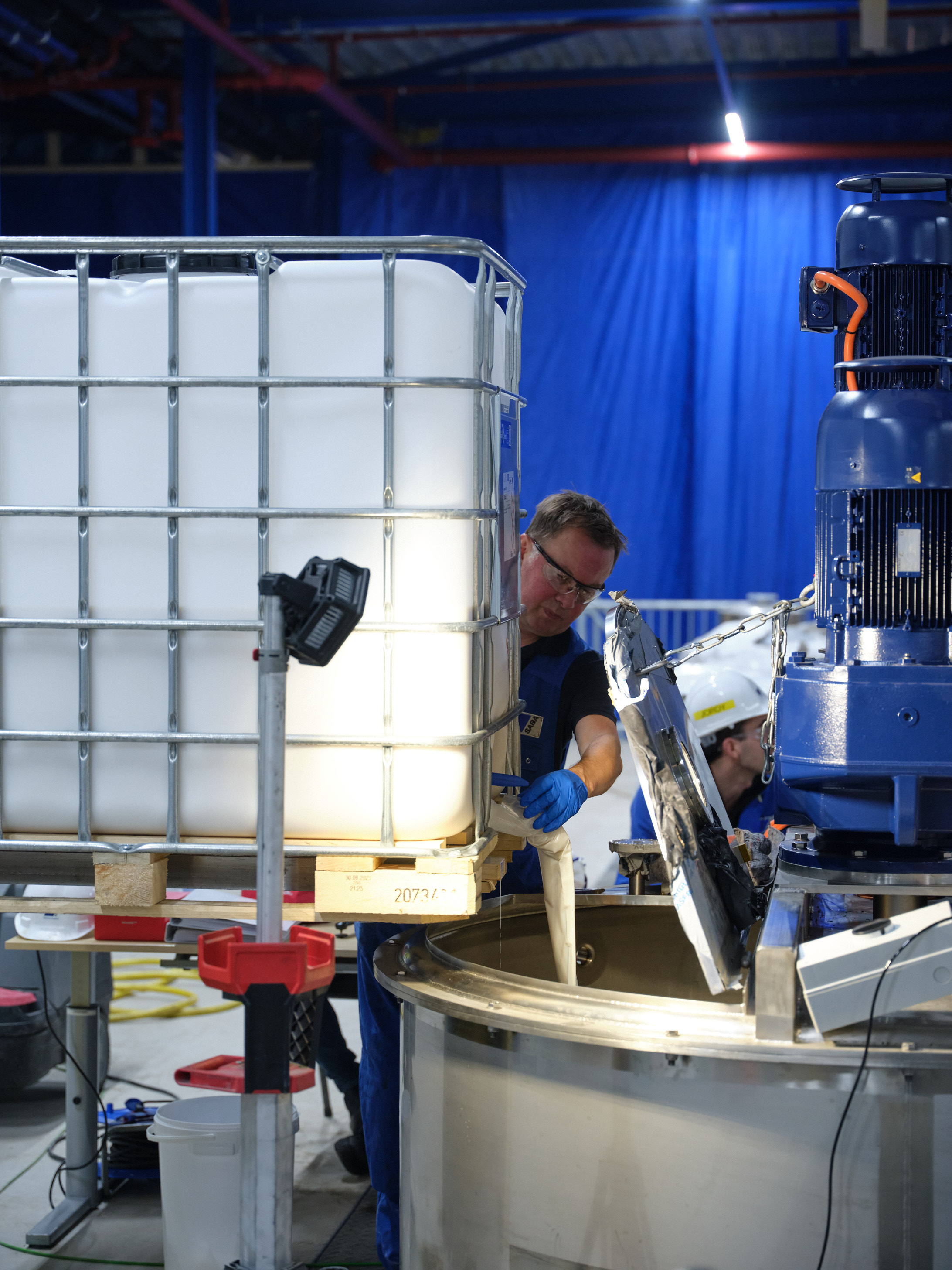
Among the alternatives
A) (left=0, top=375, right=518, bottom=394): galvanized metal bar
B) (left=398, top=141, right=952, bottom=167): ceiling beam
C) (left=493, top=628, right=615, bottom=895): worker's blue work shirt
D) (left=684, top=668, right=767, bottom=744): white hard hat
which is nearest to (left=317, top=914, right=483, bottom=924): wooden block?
(left=0, top=375, right=518, bottom=394): galvanized metal bar

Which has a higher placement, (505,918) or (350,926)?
(505,918)

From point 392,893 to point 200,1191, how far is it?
1.34m

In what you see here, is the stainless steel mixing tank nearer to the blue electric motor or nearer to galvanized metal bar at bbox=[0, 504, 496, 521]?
the blue electric motor

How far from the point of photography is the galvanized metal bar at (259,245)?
181cm

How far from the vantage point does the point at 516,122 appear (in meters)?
10.6

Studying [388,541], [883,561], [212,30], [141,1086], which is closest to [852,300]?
[883,561]

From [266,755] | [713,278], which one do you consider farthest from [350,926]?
[713,278]

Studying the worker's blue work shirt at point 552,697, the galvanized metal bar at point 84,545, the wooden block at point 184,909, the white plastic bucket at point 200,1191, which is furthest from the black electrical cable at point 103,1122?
the galvanized metal bar at point 84,545

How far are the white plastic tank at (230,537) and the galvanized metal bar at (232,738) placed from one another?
0.02 m

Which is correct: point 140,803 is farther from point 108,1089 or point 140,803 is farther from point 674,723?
point 108,1089

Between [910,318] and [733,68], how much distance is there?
30.0 ft

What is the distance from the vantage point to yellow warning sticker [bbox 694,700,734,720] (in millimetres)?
3793

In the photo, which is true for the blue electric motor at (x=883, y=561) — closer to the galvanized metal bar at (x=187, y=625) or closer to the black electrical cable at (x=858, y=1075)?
the black electrical cable at (x=858, y=1075)

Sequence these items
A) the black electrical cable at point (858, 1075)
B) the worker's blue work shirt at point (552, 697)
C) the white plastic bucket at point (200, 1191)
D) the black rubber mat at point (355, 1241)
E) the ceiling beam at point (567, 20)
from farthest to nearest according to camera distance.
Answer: the ceiling beam at point (567, 20), the black rubber mat at point (355, 1241), the worker's blue work shirt at point (552, 697), the white plastic bucket at point (200, 1191), the black electrical cable at point (858, 1075)
